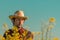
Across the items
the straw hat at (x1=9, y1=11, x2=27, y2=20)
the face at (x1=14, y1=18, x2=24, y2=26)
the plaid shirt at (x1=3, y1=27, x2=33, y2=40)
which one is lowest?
the plaid shirt at (x1=3, y1=27, x2=33, y2=40)

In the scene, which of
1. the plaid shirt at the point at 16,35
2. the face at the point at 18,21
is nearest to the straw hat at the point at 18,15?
the face at the point at 18,21

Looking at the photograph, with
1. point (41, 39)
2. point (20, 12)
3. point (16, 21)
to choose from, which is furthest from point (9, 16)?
point (41, 39)

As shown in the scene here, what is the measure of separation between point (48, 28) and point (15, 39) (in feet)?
2.65

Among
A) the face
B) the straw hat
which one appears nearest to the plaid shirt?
the face

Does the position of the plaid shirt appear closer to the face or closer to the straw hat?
the face

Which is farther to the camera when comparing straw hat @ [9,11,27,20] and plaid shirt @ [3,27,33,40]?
straw hat @ [9,11,27,20]

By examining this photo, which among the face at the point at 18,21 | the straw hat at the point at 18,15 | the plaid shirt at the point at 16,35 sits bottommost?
the plaid shirt at the point at 16,35

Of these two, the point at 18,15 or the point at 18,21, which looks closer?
the point at 18,21

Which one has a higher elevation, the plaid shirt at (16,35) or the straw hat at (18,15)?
the straw hat at (18,15)

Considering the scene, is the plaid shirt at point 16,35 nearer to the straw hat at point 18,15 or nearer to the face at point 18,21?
the face at point 18,21

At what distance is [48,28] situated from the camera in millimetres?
5199

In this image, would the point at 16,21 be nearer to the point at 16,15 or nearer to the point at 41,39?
the point at 16,15

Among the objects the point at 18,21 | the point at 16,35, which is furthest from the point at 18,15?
the point at 16,35

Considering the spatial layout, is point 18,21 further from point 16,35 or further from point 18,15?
point 16,35
